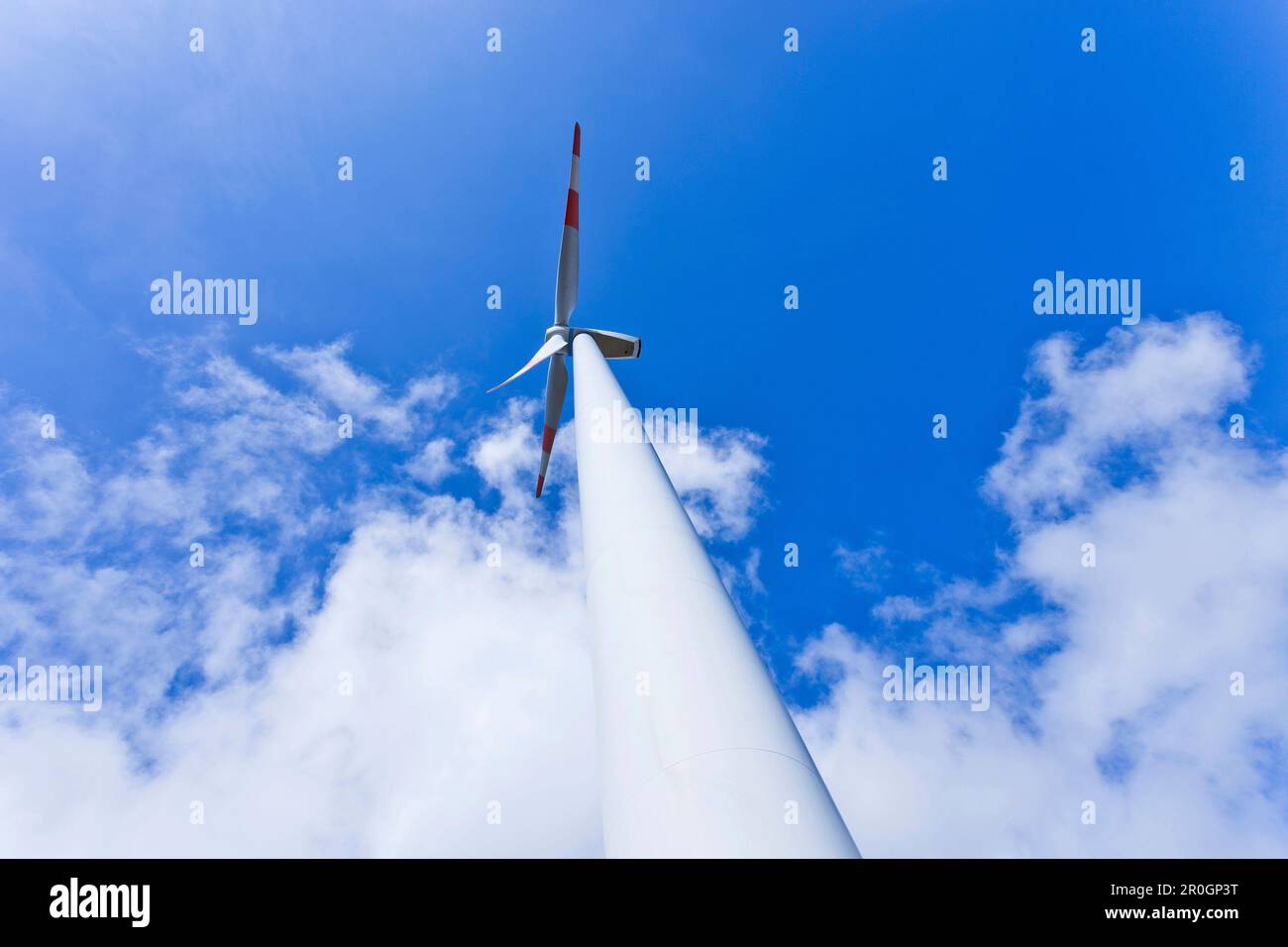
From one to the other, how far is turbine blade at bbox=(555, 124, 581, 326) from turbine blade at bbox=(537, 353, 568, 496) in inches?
67.7

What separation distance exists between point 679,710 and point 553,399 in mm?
22228

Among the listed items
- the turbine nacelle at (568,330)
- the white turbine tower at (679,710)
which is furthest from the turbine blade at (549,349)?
the white turbine tower at (679,710)

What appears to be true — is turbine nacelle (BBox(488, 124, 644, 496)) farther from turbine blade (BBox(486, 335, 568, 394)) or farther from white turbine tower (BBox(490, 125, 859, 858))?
white turbine tower (BBox(490, 125, 859, 858))

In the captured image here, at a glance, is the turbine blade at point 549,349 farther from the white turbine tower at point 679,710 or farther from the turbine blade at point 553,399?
the white turbine tower at point 679,710

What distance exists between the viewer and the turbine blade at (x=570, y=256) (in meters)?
25.9

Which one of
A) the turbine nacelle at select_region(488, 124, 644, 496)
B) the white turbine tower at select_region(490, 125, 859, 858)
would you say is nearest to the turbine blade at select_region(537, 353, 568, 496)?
the turbine nacelle at select_region(488, 124, 644, 496)

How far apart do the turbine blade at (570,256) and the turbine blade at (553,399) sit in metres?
1.72

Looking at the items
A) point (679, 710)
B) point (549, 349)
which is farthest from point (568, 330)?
point (679, 710)

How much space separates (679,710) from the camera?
6941 mm

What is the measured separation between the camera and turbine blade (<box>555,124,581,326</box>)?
25922mm
